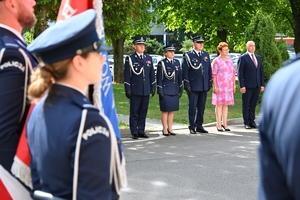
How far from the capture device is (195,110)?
1289cm

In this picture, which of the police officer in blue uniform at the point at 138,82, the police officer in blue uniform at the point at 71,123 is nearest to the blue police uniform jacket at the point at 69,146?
the police officer in blue uniform at the point at 71,123

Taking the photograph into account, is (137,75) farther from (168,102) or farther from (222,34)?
(222,34)

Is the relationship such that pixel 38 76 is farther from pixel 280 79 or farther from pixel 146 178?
pixel 146 178

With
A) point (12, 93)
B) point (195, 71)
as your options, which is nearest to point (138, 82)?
point (195, 71)

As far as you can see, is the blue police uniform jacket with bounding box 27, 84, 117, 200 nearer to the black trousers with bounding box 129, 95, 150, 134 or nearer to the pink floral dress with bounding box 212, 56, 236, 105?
the black trousers with bounding box 129, 95, 150, 134

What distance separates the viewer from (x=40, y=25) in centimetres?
1295

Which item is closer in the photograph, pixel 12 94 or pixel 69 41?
pixel 69 41

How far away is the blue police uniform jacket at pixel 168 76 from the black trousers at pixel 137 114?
1.51 ft

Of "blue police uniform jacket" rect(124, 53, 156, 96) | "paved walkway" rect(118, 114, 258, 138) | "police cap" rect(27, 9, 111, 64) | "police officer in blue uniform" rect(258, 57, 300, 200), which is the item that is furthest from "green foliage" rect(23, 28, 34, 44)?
"police officer in blue uniform" rect(258, 57, 300, 200)

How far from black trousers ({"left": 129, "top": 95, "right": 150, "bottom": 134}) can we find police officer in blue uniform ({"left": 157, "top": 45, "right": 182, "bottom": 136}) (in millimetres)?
423

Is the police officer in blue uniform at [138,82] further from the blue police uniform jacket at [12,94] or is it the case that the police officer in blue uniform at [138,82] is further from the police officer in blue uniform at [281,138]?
the police officer in blue uniform at [281,138]

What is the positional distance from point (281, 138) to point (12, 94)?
1774 millimetres

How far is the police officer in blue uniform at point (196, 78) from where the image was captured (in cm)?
1269

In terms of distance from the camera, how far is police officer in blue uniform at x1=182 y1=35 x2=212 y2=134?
12.7m
